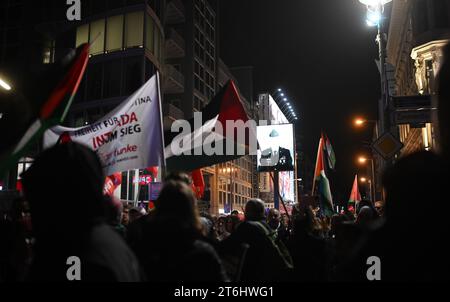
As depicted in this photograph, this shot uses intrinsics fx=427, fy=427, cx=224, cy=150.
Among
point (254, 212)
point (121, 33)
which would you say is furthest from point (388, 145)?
point (121, 33)

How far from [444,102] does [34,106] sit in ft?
13.8

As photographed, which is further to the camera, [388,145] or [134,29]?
[134,29]

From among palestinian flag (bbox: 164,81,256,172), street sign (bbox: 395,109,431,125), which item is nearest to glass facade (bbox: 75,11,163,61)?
street sign (bbox: 395,109,431,125)

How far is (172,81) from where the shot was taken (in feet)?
134

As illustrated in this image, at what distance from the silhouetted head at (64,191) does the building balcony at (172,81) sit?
125 feet

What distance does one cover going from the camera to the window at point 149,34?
31.7m

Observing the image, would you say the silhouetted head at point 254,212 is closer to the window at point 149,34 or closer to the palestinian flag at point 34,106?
the palestinian flag at point 34,106

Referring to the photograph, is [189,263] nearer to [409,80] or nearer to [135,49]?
[135,49]

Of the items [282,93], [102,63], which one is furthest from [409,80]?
[282,93]

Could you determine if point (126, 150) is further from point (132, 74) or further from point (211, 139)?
point (132, 74)

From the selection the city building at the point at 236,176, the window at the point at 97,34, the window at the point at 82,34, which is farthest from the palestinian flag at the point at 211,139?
the city building at the point at 236,176

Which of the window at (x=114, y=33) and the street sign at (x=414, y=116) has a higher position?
the window at (x=114, y=33)

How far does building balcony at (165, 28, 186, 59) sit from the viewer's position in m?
40.9
